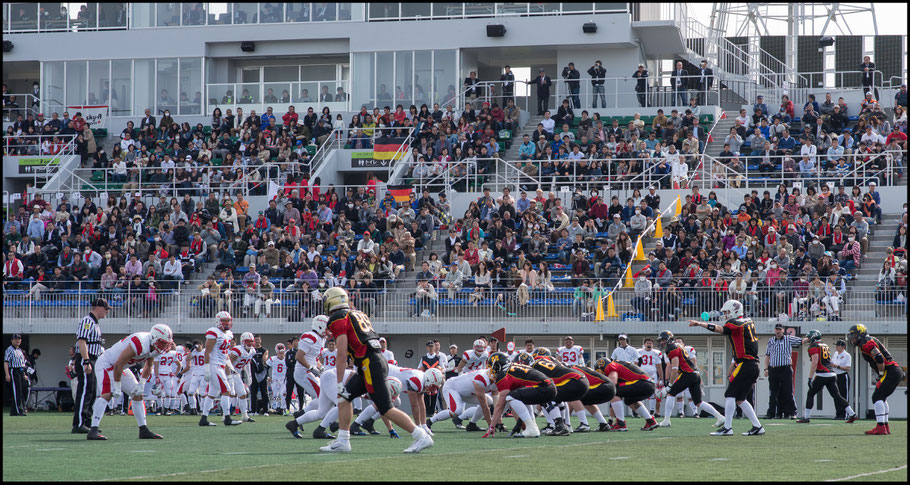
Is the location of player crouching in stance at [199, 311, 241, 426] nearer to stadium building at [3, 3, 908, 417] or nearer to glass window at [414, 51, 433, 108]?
stadium building at [3, 3, 908, 417]

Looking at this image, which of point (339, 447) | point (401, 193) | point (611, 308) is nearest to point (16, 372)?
point (401, 193)

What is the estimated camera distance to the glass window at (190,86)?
41906 millimetres

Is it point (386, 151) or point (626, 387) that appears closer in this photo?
point (626, 387)

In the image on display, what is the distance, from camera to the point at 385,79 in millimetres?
40719

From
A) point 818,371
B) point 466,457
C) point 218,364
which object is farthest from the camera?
point 818,371

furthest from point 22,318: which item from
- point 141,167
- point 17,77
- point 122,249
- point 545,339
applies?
point 17,77

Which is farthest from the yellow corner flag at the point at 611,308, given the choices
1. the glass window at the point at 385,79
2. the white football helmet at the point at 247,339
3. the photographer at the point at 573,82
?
the glass window at the point at 385,79

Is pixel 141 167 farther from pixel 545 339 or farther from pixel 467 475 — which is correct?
pixel 467 475

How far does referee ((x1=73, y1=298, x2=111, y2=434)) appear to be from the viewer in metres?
15.8

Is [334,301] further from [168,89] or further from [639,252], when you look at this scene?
[168,89]

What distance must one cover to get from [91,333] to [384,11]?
26.8 m

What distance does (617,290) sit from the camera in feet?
87.4

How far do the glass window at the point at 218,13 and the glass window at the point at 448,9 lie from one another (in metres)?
7.30

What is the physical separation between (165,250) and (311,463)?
2068cm
